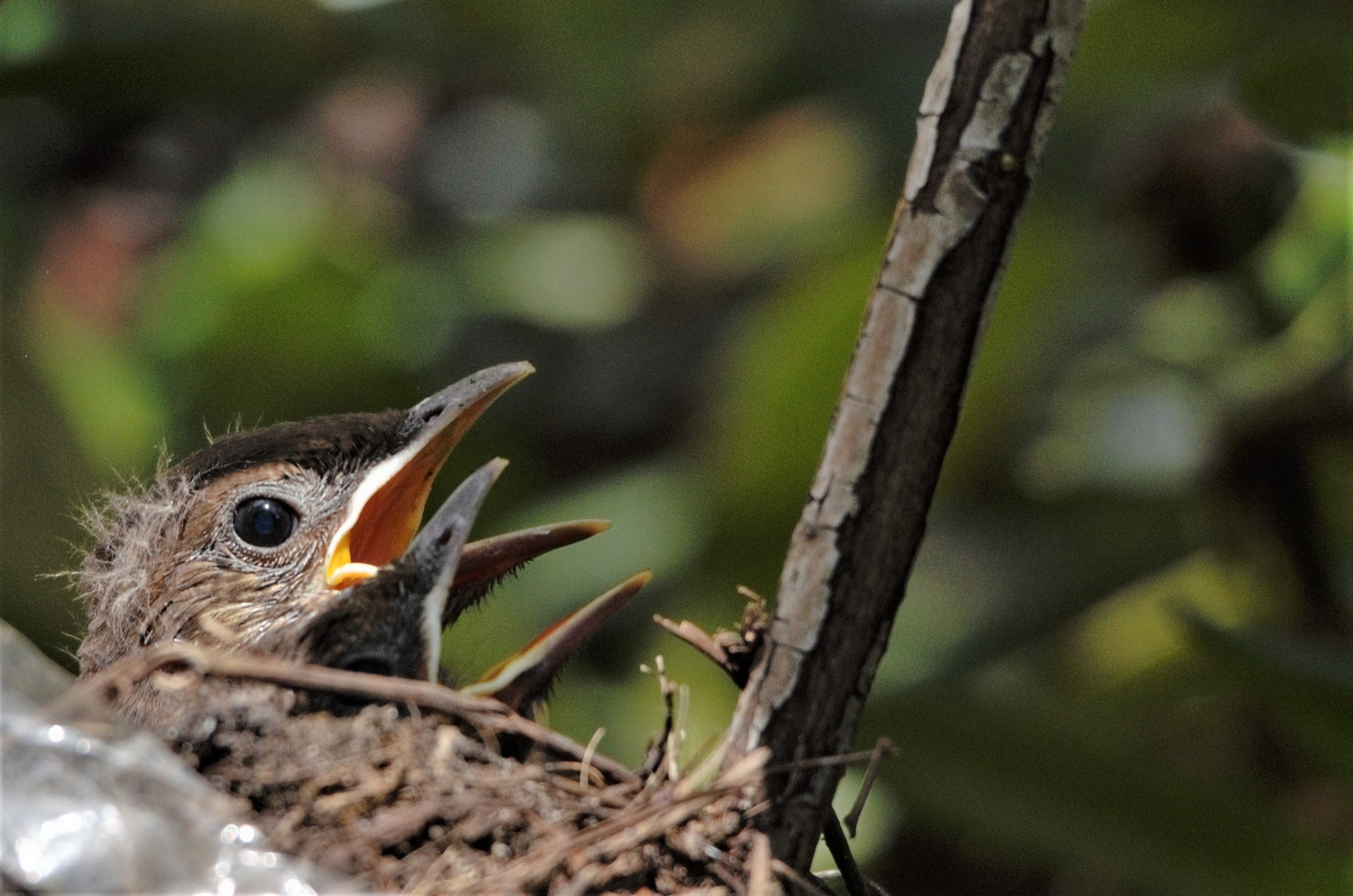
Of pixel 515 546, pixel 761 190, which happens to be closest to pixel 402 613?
pixel 515 546

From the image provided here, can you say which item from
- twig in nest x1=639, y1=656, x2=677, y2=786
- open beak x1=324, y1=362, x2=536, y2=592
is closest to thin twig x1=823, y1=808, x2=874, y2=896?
twig in nest x1=639, y1=656, x2=677, y2=786

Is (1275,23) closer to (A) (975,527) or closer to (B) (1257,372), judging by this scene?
(B) (1257,372)

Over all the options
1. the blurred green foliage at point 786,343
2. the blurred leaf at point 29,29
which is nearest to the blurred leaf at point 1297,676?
the blurred green foliage at point 786,343

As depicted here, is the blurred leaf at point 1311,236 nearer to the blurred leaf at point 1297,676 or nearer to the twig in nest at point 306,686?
the blurred leaf at point 1297,676

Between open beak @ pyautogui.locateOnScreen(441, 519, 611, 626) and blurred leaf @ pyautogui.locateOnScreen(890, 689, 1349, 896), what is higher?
open beak @ pyautogui.locateOnScreen(441, 519, 611, 626)

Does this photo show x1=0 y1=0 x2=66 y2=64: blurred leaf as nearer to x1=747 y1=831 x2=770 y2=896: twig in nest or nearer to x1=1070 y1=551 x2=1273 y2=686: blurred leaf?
x1=1070 y1=551 x2=1273 y2=686: blurred leaf
